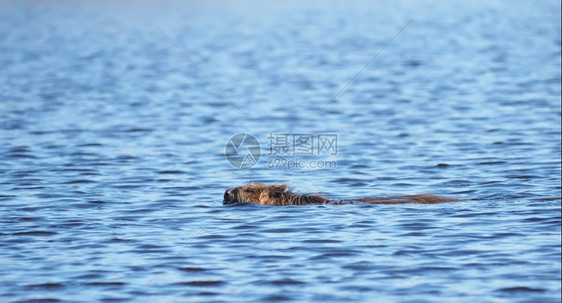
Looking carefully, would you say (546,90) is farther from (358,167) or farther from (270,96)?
(358,167)

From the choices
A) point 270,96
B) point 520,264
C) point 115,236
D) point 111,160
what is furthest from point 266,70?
point 520,264

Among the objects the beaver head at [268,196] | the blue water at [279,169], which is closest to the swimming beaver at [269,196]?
the beaver head at [268,196]

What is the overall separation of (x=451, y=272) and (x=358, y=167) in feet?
19.9

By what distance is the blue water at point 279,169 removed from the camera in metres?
8.12

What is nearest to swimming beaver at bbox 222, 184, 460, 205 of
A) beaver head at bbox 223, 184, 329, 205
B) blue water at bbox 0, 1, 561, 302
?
beaver head at bbox 223, 184, 329, 205

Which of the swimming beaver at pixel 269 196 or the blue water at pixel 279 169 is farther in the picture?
the swimming beaver at pixel 269 196

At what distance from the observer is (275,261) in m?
8.59

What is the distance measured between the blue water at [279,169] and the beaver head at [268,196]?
17cm

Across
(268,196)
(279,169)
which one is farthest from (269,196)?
(279,169)

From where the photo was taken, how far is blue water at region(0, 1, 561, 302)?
8.12 m

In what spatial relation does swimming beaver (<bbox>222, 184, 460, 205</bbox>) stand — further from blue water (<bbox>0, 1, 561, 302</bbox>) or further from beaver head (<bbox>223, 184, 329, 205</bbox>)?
blue water (<bbox>0, 1, 561, 302</bbox>)

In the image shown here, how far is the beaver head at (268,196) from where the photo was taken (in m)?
11.1

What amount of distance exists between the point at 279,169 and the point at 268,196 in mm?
2902

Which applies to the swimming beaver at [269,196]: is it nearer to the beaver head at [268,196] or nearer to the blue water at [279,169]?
the beaver head at [268,196]
